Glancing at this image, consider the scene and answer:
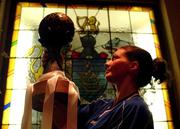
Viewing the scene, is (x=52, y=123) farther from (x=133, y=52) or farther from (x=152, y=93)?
(x=152, y=93)

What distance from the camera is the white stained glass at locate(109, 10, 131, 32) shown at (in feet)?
7.92

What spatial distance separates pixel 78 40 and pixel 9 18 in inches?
20.5

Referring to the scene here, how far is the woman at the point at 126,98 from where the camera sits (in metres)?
1.16

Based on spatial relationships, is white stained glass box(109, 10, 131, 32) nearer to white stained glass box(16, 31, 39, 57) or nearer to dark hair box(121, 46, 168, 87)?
white stained glass box(16, 31, 39, 57)

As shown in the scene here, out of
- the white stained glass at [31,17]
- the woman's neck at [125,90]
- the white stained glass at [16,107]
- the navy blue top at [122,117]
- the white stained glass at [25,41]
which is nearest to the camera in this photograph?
the navy blue top at [122,117]

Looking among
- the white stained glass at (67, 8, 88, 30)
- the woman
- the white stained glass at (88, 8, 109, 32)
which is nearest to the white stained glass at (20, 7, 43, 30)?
the white stained glass at (67, 8, 88, 30)

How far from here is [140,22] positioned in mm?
2473

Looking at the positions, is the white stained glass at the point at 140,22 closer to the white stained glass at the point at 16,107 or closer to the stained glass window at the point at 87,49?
the stained glass window at the point at 87,49

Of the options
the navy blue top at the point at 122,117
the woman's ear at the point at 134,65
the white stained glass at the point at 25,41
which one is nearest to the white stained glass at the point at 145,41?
the white stained glass at the point at 25,41

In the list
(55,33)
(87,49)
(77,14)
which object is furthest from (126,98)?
(77,14)

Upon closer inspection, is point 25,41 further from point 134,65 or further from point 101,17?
point 134,65

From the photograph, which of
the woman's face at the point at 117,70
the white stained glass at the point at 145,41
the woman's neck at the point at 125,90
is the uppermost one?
the white stained glass at the point at 145,41

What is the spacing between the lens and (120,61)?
1.36 meters

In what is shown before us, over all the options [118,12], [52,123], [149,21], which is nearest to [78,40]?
[118,12]
